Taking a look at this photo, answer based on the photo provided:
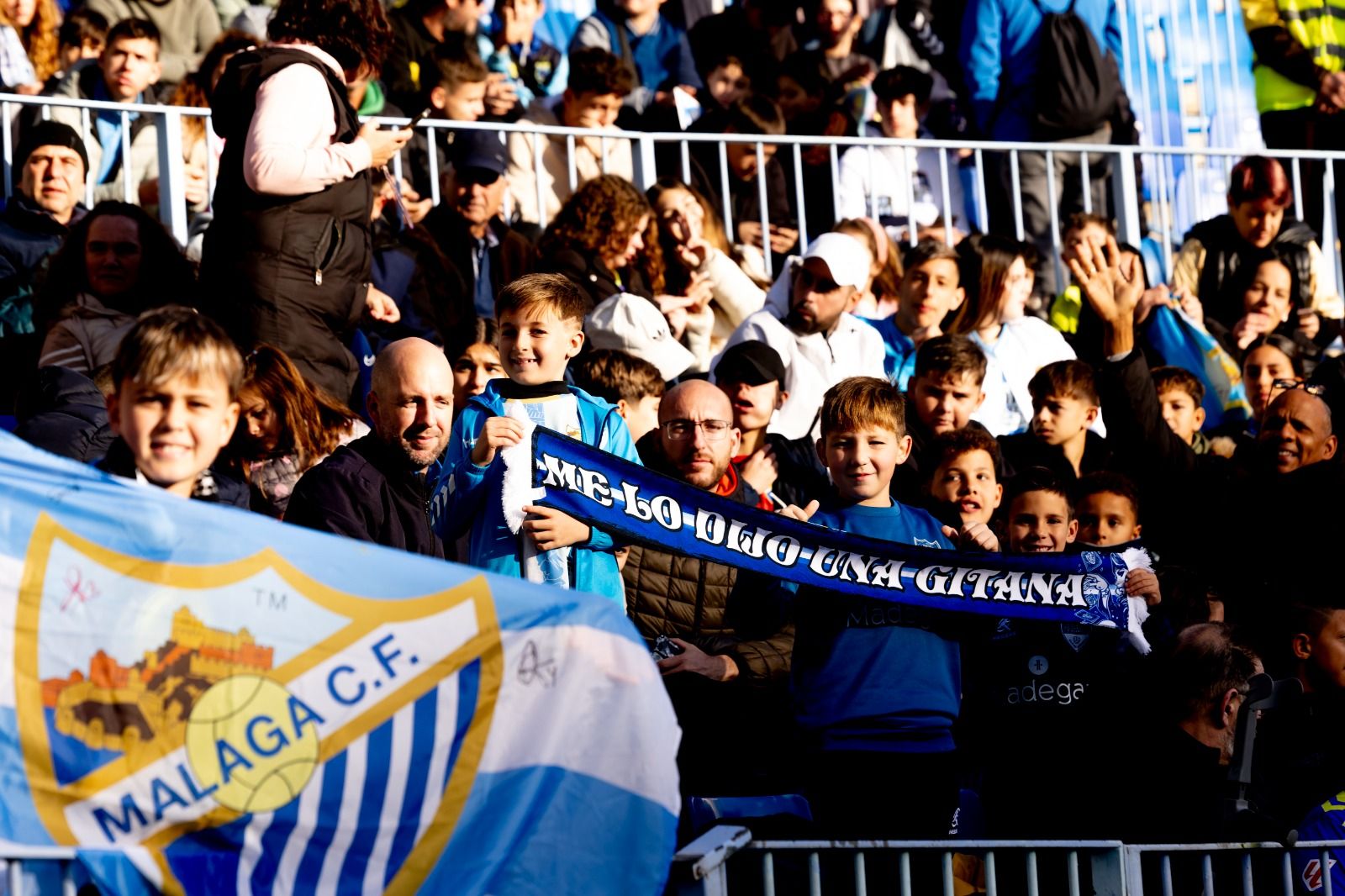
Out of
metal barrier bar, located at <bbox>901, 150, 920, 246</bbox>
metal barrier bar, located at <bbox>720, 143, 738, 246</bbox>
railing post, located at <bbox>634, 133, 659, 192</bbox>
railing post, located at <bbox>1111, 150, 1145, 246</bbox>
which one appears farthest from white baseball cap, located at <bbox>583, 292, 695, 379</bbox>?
railing post, located at <bbox>1111, 150, 1145, 246</bbox>

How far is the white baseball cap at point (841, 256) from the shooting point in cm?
965

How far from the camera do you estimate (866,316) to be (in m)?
10.7

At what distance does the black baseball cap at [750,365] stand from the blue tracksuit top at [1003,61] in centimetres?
486

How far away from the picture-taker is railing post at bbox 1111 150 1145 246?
12609mm

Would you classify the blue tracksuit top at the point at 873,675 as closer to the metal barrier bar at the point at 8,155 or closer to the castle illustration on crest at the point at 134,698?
the castle illustration on crest at the point at 134,698

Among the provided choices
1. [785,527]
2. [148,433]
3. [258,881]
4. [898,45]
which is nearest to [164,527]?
[148,433]

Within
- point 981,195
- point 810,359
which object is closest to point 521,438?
point 810,359

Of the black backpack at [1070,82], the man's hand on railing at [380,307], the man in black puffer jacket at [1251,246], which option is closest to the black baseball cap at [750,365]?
the man's hand on railing at [380,307]

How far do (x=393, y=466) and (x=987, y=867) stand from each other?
7.68 ft

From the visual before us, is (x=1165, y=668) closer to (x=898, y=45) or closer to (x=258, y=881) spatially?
(x=258, y=881)

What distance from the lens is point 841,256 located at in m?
9.69

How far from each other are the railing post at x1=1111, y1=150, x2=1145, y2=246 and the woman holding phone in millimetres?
5904

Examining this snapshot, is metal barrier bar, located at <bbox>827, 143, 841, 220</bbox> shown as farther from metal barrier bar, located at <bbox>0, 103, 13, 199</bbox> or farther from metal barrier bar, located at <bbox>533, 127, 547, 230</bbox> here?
metal barrier bar, located at <bbox>0, 103, 13, 199</bbox>

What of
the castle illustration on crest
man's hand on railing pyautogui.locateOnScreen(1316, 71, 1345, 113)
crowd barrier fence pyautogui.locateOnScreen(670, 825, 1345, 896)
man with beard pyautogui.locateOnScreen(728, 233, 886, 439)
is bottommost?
crowd barrier fence pyautogui.locateOnScreen(670, 825, 1345, 896)
